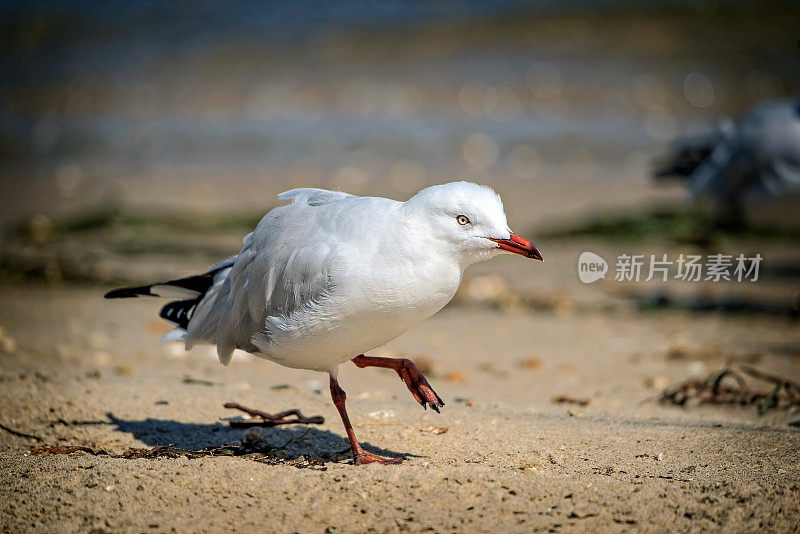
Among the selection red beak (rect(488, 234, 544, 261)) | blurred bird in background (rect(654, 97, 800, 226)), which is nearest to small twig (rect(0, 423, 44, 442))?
red beak (rect(488, 234, 544, 261))

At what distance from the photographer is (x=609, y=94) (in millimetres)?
15578

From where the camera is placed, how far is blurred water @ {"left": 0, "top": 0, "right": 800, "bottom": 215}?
11.9 metres

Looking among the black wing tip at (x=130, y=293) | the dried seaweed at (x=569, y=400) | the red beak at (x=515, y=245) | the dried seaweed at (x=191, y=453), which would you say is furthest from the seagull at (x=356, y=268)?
the dried seaweed at (x=569, y=400)

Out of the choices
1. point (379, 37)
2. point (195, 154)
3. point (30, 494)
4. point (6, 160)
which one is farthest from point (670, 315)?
point (379, 37)

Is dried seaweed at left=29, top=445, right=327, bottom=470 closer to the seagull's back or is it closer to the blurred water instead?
the seagull's back

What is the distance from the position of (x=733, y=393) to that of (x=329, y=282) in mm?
2520

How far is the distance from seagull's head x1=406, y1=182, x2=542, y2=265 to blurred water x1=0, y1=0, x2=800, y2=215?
7.32 m

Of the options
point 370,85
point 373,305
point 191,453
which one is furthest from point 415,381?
→ point 370,85

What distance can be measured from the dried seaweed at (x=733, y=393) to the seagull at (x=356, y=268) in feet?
5.49

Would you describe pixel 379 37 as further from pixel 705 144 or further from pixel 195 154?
pixel 705 144

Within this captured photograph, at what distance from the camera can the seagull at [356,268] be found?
2947mm

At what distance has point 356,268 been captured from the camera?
2.96 meters

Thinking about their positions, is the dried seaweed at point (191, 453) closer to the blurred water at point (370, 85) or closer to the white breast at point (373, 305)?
the white breast at point (373, 305)

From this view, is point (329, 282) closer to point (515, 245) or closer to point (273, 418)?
point (515, 245)
